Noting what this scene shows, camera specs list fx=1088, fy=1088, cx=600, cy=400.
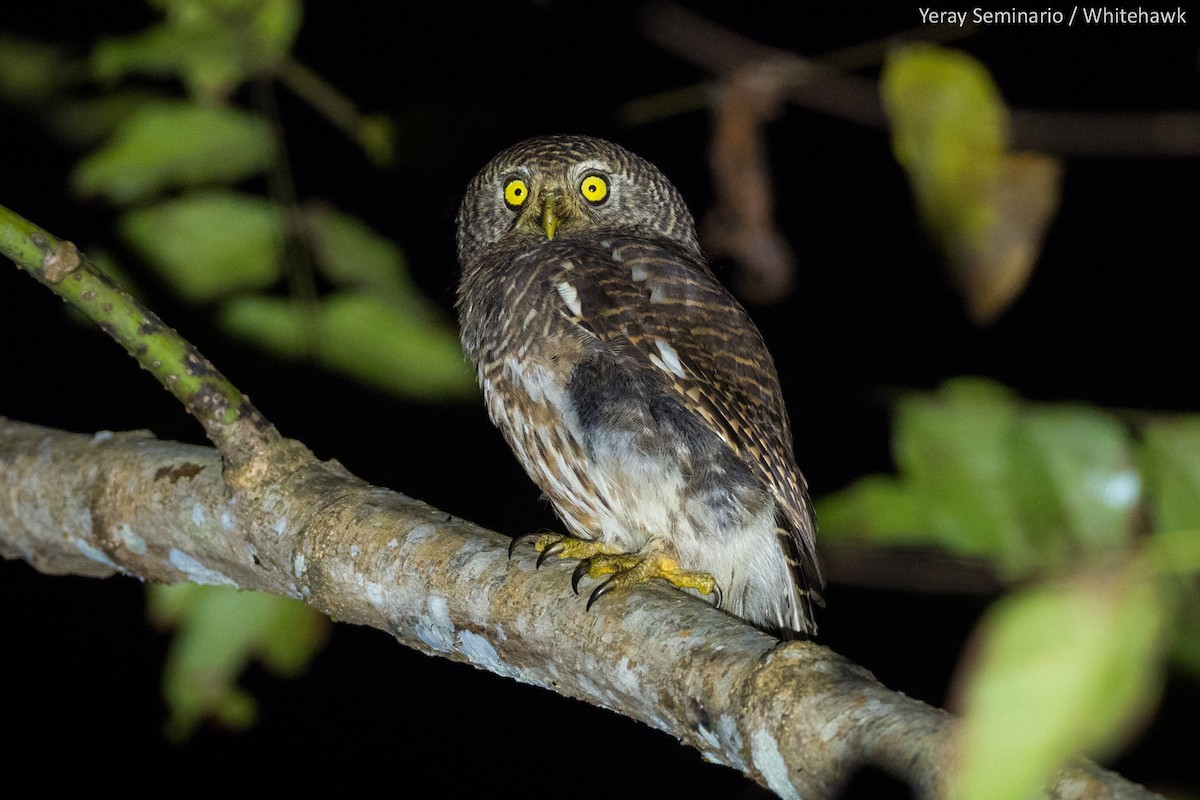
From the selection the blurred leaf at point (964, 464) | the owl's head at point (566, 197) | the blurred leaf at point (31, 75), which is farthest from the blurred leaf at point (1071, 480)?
the blurred leaf at point (31, 75)

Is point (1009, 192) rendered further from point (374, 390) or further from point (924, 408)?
point (374, 390)

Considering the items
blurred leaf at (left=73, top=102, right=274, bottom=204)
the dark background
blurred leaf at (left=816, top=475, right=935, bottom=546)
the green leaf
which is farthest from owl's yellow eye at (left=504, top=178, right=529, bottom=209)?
the green leaf

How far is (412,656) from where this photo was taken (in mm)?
5438

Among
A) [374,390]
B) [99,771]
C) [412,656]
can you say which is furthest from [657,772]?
Answer: [374,390]

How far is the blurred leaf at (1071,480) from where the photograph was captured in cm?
168

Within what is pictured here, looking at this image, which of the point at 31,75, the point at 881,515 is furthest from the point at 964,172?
the point at 31,75

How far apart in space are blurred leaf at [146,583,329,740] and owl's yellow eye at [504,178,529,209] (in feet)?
4.81

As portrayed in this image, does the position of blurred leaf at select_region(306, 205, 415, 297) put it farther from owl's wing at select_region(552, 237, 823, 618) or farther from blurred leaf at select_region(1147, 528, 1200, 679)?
blurred leaf at select_region(1147, 528, 1200, 679)

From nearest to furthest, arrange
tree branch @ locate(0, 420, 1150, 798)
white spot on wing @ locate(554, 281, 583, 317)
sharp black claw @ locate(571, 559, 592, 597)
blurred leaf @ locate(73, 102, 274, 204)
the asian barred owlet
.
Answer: tree branch @ locate(0, 420, 1150, 798)
sharp black claw @ locate(571, 559, 592, 597)
blurred leaf @ locate(73, 102, 274, 204)
the asian barred owlet
white spot on wing @ locate(554, 281, 583, 317)

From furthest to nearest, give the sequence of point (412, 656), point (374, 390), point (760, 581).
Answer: point (412, 656), point (760, 581), point (374, 390)

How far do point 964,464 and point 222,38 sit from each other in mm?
1610

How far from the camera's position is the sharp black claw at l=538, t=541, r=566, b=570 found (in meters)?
2.03

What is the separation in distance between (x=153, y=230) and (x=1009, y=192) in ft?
5.47

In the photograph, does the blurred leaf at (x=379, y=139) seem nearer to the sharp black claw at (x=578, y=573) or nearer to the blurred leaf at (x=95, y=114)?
the blurred leaf at (x=95, y=114)
